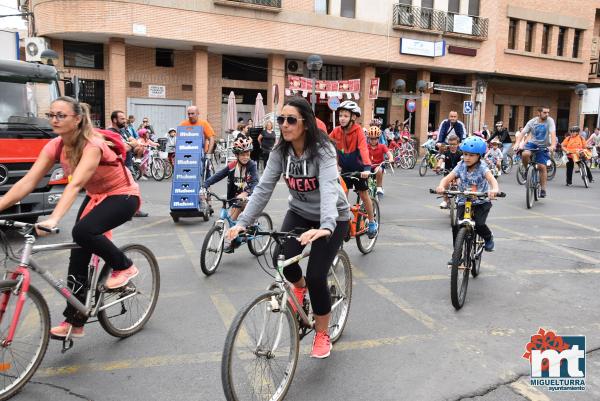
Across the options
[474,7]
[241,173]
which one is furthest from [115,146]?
[474,7]

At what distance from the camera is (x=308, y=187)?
361 centimetres

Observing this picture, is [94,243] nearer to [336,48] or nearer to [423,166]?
[423,166]

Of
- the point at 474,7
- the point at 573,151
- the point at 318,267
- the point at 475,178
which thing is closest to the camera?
the point at 318,267

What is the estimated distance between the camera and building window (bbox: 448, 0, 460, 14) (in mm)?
30597

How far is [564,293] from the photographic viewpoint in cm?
558

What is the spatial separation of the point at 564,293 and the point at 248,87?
23681 millimetres

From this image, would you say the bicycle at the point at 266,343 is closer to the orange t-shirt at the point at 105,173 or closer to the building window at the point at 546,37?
the orange t-shirt at the point at 105,173

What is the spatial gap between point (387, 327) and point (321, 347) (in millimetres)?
1023

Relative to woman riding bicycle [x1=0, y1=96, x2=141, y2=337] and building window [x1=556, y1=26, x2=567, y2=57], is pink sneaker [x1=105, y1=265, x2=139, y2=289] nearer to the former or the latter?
woman riding bicycle [x1=0, y1=96, x2=141, y2=337]

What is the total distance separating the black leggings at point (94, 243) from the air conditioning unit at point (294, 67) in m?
25.3

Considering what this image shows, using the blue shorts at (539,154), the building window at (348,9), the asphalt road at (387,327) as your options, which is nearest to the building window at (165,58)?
the building window at (348,9)

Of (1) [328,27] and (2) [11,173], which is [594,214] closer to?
(2) [11,173]

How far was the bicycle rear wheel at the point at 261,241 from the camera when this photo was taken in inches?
271

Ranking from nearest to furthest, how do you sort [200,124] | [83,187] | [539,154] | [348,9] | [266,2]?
[83,187] → [200,124] → [539,154] → [266,2] → [348,9]
